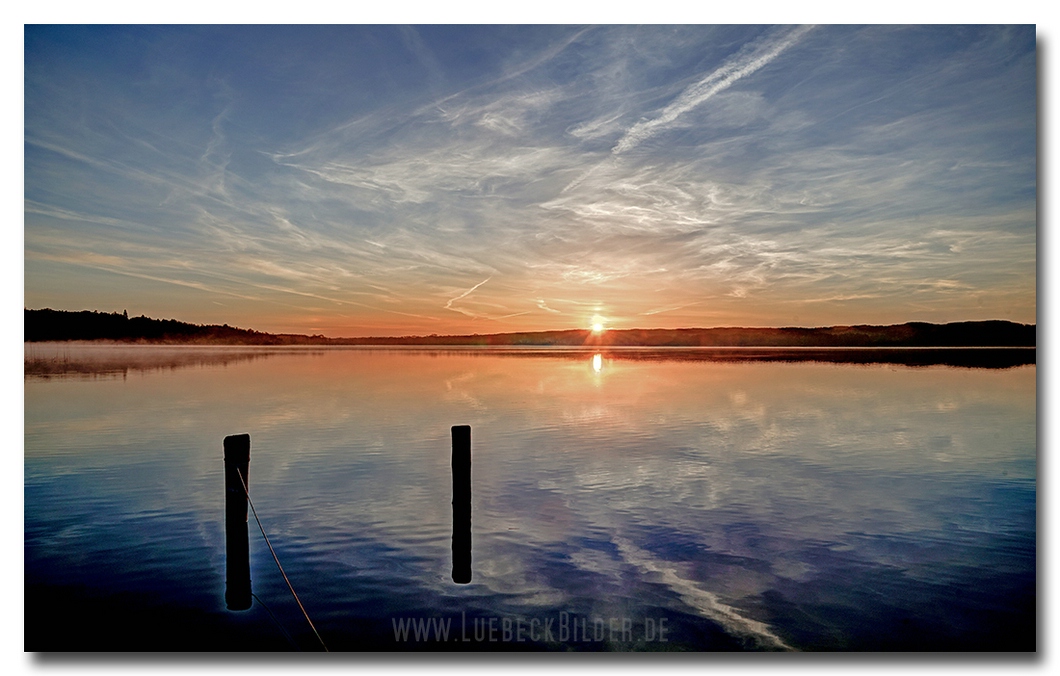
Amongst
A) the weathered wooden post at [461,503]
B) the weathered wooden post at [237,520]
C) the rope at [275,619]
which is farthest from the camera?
the weathered wooden post at [461,503]

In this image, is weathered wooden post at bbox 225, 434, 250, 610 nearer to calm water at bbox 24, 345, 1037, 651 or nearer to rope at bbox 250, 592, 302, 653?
rope at bbox 250, 592, 302, 653

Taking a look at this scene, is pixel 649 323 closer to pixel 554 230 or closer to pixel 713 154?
pixel 554 230

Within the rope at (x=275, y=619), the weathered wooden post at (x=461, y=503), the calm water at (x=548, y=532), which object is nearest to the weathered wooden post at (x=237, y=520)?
the rope at (x=275, y=619)

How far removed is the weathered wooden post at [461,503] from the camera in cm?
582

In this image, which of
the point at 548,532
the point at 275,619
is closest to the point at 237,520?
the point at 275,619

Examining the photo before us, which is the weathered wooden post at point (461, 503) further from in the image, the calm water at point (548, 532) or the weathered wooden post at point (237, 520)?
the weathered wooden post at point (237, 520)

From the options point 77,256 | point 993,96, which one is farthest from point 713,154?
point 77,256

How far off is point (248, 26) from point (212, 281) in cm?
375

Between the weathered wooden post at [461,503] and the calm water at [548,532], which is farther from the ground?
the weathered wooden post at [461,503]

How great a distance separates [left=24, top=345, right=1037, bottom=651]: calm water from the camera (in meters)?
5.91

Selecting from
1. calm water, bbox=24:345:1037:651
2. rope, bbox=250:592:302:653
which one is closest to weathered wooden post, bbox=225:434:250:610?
rope, bbox=250:592:302:653

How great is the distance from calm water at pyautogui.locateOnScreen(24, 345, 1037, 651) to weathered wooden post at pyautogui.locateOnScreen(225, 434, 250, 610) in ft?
1.21

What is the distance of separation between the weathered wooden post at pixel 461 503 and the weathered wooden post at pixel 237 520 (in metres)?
1.79
